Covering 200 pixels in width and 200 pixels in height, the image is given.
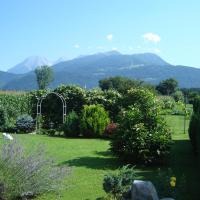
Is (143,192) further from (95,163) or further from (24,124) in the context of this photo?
(24,124)

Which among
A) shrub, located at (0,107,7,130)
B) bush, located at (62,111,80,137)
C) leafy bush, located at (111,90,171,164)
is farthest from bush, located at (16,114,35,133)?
leafy bush, located at (111,90,171,164)

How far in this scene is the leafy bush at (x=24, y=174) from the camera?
706 cm

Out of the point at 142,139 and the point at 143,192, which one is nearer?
the point at 143,192

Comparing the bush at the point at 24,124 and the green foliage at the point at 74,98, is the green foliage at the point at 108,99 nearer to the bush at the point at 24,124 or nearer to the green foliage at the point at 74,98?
the green foliage at the point at 74,98

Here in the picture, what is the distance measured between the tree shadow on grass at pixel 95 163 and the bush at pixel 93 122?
6347mm

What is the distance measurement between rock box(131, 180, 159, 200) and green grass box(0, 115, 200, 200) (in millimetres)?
1202

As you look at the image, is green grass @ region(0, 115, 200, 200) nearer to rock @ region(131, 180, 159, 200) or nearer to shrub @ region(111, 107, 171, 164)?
shrub @ region(111, 107, 171, 164)

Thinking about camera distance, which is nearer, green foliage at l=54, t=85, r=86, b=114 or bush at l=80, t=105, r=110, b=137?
bush at l=80, t=105, r=110, b=137

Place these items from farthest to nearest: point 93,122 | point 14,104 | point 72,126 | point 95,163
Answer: point 14,104 < point 72,126 < point 93,122 < point 95,163

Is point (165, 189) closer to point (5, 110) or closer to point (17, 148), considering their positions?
point (17, 148)

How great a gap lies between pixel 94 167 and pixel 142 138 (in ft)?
4.34

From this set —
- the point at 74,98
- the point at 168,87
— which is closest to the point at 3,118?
the point at 74,98

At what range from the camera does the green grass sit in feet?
26.0

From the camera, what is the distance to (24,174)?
7160 mm
